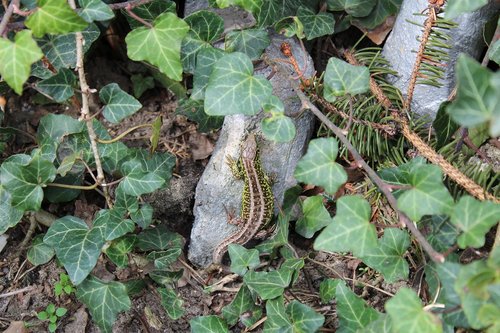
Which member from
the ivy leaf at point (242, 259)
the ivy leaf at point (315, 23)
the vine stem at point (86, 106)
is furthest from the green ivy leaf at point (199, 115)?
the ivy leaf at point (242, 259)

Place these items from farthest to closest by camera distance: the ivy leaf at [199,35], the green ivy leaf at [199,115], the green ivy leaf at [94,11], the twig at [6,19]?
the green ivy leaf at [199,115], the ivy leaf at [199,35], the green ivy leaf at [94,11], the twig at [6,19]

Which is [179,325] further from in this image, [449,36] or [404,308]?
[449,36]

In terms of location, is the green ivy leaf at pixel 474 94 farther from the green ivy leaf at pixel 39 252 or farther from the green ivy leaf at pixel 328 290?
the green ivy leaf at pixel 39 252

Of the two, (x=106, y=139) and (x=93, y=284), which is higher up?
(x=106, y=139)

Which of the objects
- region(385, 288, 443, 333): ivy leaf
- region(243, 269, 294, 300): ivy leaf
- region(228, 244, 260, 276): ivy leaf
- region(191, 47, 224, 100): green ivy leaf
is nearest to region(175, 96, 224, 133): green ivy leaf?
region(191, 47, 224, 100): green ivy leaf

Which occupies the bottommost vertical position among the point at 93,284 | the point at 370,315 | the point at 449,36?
the point at 93,284

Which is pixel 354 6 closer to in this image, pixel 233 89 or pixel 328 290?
pixel 233 89

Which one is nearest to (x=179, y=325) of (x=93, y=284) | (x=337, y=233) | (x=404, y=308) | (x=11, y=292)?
(x=93, y=284)
